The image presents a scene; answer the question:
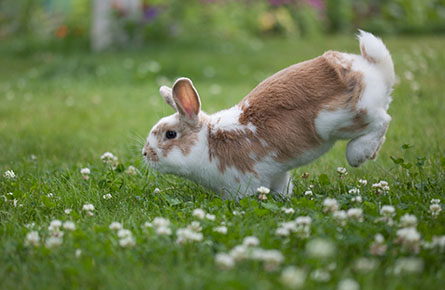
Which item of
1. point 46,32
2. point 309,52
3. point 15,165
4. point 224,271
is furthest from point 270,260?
point 46,32

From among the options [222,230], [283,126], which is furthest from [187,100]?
[222,230]

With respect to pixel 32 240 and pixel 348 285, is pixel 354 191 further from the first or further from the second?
pixel 32 240

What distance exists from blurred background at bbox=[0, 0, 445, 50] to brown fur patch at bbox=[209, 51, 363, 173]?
28.1 ft

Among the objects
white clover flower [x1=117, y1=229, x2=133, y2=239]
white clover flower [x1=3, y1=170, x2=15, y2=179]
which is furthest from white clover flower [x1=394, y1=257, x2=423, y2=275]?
white clover flower [x1=3, y1=170, x2=15, y2=179]

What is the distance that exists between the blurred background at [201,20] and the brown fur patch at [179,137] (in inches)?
327

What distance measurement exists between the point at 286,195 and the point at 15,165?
256 centimetres

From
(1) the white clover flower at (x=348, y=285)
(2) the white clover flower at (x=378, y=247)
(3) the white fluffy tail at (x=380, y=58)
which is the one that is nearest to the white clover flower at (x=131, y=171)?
(3) the white fluffy tail at (x=380, y=58)

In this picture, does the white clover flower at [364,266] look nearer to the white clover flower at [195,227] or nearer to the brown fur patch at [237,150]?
the white clover flower at [195,227]

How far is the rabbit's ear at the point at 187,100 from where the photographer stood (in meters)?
3.26

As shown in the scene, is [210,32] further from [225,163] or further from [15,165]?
[225,163]

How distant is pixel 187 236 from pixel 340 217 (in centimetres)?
80

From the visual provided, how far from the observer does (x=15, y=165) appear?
4383mm

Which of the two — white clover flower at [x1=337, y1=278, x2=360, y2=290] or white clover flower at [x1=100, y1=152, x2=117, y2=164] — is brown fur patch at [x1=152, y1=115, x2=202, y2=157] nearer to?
white clover flower at [x1=100, y1=152, x2=117, y2=164]

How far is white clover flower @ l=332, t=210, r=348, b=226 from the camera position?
8.18 feet
